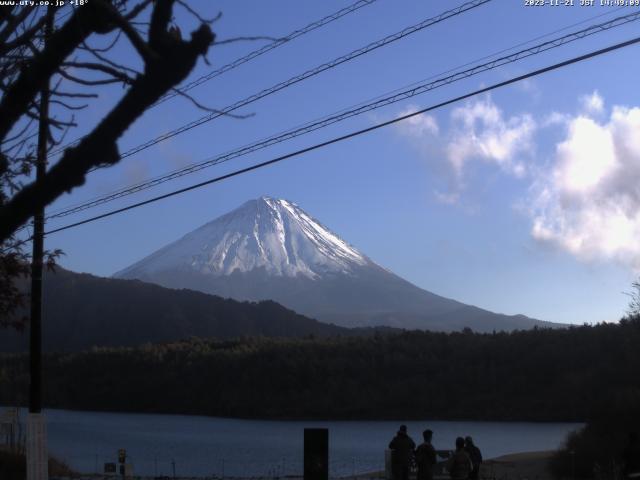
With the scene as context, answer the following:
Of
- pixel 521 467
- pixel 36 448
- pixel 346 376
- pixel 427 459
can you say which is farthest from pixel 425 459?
pixel 346 376

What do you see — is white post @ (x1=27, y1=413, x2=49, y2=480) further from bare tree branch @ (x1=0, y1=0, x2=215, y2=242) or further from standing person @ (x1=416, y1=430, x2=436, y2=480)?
bare tree branch @ (x1=0, y1=0, x2=215, y2=242)

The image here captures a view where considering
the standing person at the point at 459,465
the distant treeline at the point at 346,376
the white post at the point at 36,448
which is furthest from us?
the distant treeline at the point at 346,376

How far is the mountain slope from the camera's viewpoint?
124812mm

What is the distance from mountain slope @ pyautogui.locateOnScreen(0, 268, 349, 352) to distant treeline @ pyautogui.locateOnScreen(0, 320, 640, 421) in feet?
79.3

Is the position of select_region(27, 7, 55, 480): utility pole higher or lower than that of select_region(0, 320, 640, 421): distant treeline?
higher

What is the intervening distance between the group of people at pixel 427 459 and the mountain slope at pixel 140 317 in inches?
4189

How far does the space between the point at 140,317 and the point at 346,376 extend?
4722 cm

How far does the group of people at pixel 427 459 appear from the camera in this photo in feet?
45.0

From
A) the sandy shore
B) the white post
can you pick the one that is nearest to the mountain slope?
the sandy shore

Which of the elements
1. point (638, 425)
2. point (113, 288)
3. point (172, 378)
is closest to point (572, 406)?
point (172, 378)

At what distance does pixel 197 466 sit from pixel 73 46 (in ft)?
120

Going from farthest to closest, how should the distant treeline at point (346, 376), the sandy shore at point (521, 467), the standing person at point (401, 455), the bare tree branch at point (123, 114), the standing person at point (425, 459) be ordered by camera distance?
the distant treeline at point (346, 376), the sandy shore at point (521, 467), the standing person at point (401, 455), the standing person at point (425, 459), the bare tree branch at point (123, 114)

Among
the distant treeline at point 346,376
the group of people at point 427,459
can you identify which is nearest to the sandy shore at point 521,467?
the group of people at point 427,459

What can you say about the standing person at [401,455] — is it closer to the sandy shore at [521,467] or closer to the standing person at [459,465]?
the standing person at [459,465]
